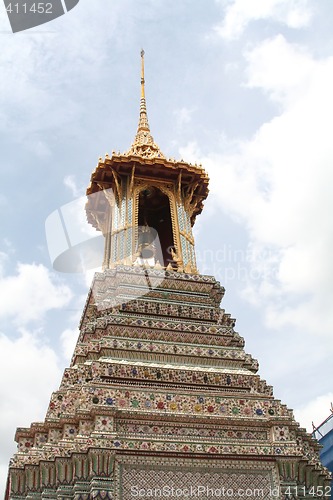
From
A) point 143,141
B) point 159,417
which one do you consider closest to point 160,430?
point 159,417

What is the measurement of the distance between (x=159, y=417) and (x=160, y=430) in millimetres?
212

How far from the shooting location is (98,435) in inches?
373

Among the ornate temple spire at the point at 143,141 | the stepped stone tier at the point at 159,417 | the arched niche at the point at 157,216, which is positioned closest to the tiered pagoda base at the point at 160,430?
the stepped stone tier at the point at 159,417

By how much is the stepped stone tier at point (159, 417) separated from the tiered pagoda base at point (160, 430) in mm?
19

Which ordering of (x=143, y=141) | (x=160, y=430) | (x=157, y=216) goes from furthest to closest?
1. (x=157, y=216)
2. (x=143, y=141)
3. (x=160, y=430)

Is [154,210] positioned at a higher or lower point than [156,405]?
higher

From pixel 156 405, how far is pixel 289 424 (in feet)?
7.82

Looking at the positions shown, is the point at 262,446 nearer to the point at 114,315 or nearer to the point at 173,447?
the point at 173,447

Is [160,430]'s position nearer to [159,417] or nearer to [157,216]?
[159,417]

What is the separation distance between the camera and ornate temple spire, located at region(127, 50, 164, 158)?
60.7 feet

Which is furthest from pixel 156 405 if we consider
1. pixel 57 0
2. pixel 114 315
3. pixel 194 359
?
pixel 57 0

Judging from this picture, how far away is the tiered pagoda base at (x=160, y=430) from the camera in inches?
370

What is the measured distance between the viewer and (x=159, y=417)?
395 inches

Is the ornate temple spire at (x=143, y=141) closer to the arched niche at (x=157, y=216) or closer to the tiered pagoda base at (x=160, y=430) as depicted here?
the arched niche at (x=157, y=216)
